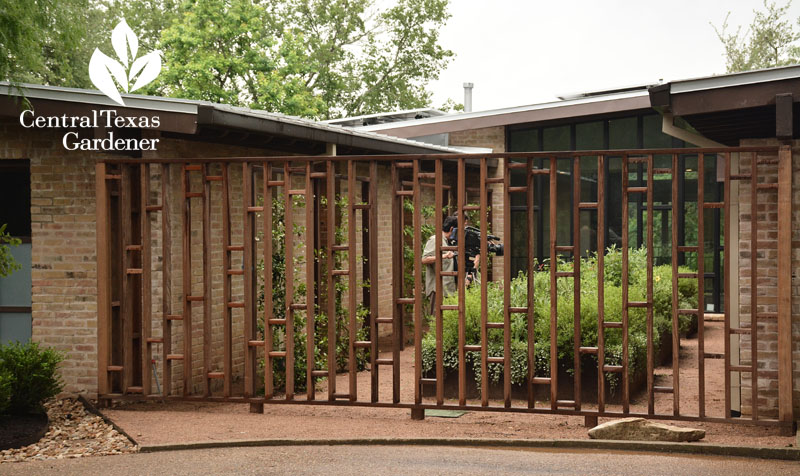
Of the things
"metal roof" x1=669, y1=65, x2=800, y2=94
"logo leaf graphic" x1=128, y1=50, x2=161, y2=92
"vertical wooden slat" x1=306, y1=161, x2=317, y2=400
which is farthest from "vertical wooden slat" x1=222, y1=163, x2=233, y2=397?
"logo leaf graphic" x1=128, y1=50, x2=161, y2=92

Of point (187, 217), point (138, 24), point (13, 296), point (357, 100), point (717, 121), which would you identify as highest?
point (138, 24)

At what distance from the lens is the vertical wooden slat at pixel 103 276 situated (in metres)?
8.65

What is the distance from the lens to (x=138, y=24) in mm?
36250

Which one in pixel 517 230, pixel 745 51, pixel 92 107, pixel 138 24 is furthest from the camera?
pixel 138 24

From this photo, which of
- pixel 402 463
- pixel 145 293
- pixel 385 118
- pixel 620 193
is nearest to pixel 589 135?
pixel 620 193

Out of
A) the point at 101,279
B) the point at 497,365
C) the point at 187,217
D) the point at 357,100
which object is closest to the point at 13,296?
the point at 101,279

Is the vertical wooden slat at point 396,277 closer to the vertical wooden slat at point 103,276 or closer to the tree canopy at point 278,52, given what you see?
the vertical wooden slat at point 103,276

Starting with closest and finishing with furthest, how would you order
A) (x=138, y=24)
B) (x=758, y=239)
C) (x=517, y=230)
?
1. (x=758, y=239)
2. (x=517, y=230)
3. (x=138, y=24)

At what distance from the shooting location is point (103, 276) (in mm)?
8695

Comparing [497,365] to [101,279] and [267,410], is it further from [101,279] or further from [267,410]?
[101,279]

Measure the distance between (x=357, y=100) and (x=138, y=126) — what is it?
28.8 meters

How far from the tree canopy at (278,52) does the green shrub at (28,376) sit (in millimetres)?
19364

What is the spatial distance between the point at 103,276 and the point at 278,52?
25655mm

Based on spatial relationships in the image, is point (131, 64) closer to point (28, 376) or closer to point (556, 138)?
point (556, 138)
